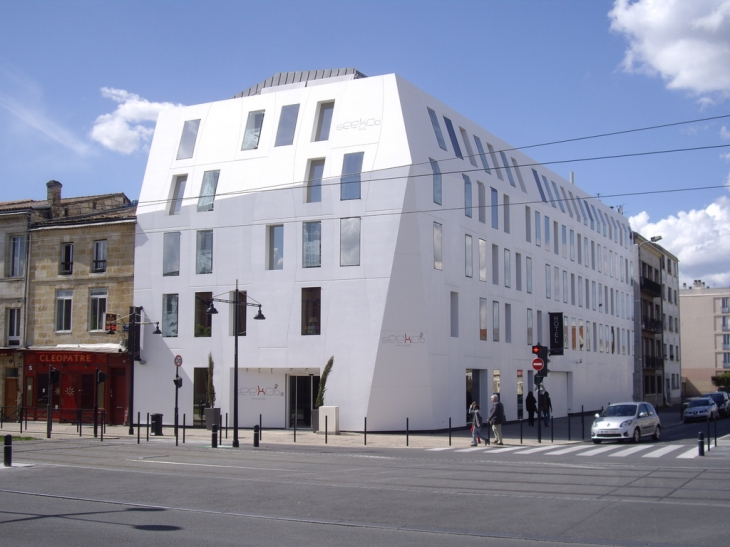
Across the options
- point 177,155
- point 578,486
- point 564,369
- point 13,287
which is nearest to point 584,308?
point 564,369

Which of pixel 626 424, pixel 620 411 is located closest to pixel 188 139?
pixel 620 411

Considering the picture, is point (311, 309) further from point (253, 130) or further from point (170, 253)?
point (253, 130)

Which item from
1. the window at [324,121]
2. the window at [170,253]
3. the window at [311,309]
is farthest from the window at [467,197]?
the window at [170,253]

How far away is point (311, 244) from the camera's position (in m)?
34.5

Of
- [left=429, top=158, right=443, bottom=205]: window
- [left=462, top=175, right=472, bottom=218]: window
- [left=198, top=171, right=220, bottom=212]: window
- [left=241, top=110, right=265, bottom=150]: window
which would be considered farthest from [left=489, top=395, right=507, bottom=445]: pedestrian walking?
[left=241, top=110, right=265, bottom=150]: window

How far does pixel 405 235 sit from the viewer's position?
3256 centimetres

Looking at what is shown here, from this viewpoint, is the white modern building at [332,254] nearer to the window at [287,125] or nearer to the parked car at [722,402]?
the window at [287,125]

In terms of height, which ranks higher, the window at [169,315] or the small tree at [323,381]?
the window at [169,315]

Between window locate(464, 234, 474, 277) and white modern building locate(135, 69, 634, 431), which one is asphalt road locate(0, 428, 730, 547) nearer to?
white modern building locate(135, 69, 634, 431)

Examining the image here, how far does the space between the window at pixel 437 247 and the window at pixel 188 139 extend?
13.0 meters

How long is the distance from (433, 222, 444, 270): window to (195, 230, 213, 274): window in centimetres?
1052

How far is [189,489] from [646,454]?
13.5m

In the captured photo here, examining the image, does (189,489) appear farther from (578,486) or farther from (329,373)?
(329,373)

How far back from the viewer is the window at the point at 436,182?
34.3 meters
